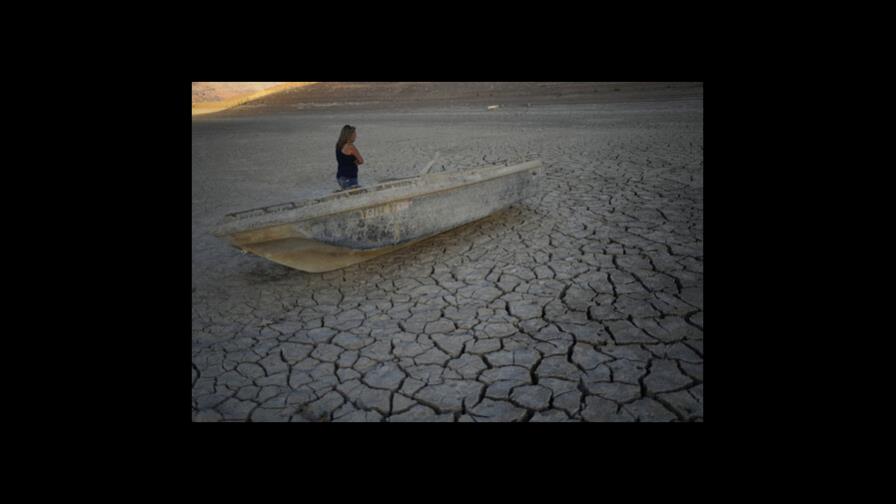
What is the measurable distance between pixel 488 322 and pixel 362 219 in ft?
4.85

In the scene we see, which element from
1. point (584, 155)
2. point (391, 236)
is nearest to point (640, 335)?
point (391, 236)

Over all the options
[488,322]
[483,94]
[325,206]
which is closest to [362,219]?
[325,206]

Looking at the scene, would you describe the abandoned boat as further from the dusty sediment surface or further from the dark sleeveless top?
the dark sleeveless top

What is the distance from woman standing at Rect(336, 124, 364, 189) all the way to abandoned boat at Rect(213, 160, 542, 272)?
3.98 ft

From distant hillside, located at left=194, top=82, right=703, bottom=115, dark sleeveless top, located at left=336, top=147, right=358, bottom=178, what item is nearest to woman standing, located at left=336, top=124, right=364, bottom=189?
dark sleeveless top, located at left=336, top=147, right=358, bottom=178

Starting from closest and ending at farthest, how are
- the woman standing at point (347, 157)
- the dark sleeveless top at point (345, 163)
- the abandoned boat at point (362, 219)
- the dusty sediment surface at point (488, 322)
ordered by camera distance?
the dusty sediment surface at point (488, 322) < the abandoned boat at point (362, 219) < the woman standing at point (347, 157) < the dark sleeveless top at point (345, 163)

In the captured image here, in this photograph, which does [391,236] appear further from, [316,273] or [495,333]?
[495,333]

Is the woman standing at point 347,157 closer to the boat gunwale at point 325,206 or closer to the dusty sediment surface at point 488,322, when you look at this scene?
the boat gunwale at point 325,206

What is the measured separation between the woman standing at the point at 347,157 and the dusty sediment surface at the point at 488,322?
69.4 inches

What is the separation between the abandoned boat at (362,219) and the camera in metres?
3.38

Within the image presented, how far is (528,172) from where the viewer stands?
5.23 m

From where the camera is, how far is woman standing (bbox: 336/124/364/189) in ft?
18.2

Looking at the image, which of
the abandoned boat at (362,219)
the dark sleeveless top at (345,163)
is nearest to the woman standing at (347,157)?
the dark sleeveless top at (345,163)

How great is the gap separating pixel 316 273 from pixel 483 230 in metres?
1.88
